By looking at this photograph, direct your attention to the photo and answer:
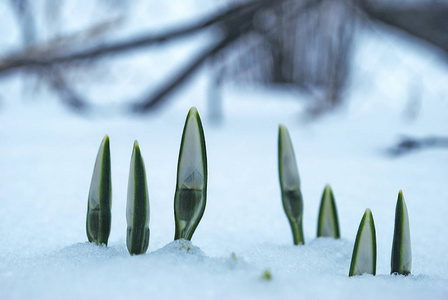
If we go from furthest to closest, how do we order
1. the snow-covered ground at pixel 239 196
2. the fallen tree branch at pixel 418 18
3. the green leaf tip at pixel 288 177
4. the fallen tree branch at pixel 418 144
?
the fallen tree branch at pixel 418 18 → the fallen tree branch at pixel 418 144 → the green leaf tip at pixel 288 177 → the snow-covered ground at pixel 239 196

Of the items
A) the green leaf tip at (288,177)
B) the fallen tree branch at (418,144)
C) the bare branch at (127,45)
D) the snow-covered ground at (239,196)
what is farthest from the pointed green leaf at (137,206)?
the bare branch at (127,45)

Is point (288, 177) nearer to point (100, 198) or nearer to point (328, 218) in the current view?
point (328, 218)

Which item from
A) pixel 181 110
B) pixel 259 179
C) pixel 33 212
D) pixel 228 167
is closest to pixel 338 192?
pixel 259 179

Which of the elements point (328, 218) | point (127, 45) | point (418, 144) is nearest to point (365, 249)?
point (328, 218)

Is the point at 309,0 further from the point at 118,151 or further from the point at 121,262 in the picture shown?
the point at 121,262

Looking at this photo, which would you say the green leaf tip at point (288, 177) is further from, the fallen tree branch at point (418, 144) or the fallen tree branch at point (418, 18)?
the fallen tree branch at point (418, 18)
